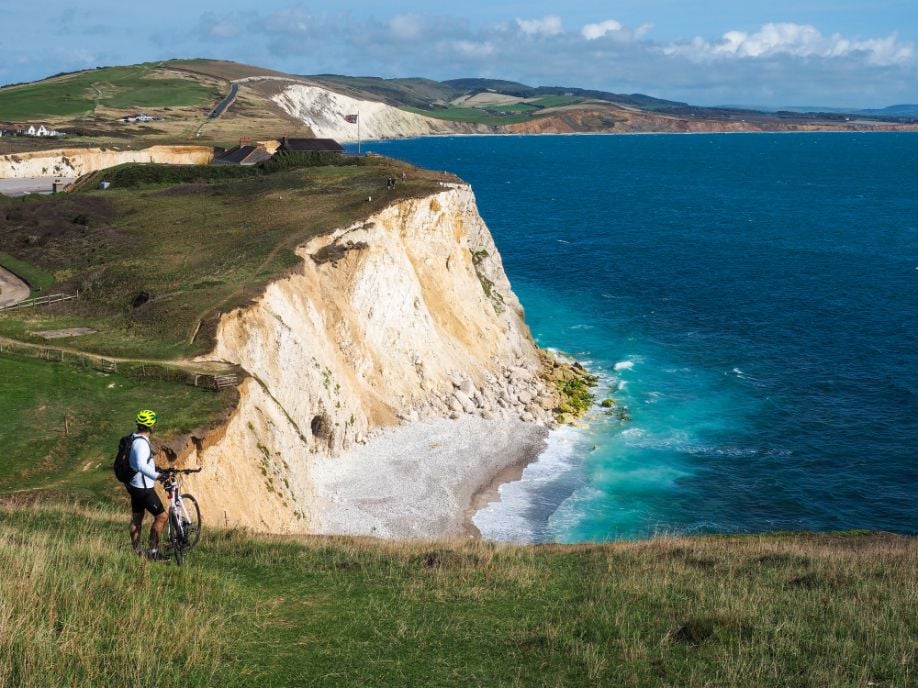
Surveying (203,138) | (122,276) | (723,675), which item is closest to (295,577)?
(723,675)

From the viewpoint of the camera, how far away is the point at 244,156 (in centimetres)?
9419

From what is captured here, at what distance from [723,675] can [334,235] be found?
4078cm

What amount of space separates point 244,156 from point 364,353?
53.2 metres

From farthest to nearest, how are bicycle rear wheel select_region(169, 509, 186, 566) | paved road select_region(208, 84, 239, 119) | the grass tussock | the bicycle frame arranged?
paved road select_region(208, 84, 239, 119), the bicycle frame, bicycle rear wheel select_region(169, 509, 186, 566), the grass tussock

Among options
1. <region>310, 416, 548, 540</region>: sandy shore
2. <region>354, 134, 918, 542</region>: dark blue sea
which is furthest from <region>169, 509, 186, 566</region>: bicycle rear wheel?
<region>354, 134, 918, 542</region>: dark blue sea

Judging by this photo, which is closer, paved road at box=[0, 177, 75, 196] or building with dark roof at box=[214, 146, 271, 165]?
paved road at box=[0, 177, 75, 196]

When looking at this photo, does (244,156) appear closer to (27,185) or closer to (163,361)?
(27,185)

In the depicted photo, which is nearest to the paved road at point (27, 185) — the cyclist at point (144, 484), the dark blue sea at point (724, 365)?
the dark blue sea at point (724, 365)

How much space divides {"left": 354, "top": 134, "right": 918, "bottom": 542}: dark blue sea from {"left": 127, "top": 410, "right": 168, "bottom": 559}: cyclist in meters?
23.8

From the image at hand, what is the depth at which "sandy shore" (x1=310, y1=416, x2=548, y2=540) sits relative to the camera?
37.1 m

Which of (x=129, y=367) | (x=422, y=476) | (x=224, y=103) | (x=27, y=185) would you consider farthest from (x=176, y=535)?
(x=224, y=103)

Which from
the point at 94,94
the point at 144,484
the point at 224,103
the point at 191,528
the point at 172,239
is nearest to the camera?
the point at 144,484

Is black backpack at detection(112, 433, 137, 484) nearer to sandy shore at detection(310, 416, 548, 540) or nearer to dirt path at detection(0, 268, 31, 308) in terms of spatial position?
sandy shore at detection(310, 416, 548, 540)

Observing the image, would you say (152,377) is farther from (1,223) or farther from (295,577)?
(1,223)
